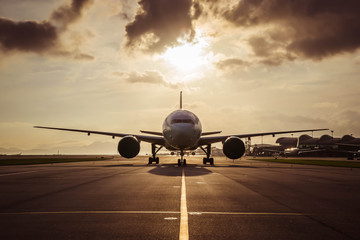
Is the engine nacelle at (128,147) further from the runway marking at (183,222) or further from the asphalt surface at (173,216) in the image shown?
the runway marking at (183,222)

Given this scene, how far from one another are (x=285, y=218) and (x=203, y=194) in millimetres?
3460

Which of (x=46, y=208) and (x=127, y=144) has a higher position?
(x=127, y=144)

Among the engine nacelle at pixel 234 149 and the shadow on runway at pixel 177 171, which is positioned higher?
the engine nacelle at pixel 234 149

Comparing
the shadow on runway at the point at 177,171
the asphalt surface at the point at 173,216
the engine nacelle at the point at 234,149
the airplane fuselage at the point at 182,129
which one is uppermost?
the airplane fuselage at the point at 182,129

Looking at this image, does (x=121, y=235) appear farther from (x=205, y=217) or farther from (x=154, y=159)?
(x=154, y=159)

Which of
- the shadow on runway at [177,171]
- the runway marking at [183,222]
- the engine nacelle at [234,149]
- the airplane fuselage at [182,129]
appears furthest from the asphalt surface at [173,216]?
the engine nacelle at [234,149]

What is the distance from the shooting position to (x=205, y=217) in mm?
5629

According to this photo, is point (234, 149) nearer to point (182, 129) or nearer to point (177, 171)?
point (182, 129)

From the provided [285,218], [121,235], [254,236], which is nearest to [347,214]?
[285,218]

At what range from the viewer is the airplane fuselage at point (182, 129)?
24547 millimetres

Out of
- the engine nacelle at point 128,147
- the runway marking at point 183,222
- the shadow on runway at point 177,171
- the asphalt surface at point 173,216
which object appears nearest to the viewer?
the runway marking at point 183,222

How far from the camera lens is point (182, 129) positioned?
24453 mm

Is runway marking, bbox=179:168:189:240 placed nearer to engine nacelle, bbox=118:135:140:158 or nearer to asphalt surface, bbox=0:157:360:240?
asphalt surface, bbox=0:157:360:240

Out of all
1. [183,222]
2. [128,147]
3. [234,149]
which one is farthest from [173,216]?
[234,149]
